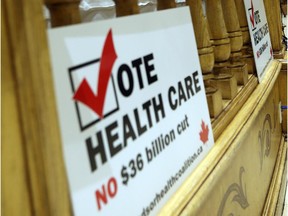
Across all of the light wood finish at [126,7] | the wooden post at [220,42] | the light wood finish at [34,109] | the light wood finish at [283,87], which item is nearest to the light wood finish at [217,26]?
the wooden post at [220,42]

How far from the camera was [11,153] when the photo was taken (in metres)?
0.44

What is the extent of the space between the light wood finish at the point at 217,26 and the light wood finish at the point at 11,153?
0.89 metres

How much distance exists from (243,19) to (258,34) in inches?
3.8

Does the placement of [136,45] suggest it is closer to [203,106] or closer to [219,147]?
[203,106]

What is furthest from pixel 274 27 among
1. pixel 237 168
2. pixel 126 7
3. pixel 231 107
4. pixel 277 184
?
pixel 126 7

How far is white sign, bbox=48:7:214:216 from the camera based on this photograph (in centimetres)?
47

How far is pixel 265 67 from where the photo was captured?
1663 mm

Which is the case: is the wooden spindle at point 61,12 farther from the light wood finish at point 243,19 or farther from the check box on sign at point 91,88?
the light wood finish at point 243,19

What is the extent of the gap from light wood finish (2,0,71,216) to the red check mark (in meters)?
0.05

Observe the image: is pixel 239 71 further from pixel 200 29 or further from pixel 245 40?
pixel 200 29

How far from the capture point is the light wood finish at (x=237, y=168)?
2.43 feet

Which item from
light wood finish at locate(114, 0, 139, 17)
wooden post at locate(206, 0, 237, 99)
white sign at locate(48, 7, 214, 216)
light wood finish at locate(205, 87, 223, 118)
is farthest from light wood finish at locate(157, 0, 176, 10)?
wooden post at locate(206, 0, 237, 99)

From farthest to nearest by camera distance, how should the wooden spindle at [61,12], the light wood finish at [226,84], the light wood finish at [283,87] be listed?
the light wood finish at [283,87], the light wood finish at [226,84], the wooden spindle at [61,12]

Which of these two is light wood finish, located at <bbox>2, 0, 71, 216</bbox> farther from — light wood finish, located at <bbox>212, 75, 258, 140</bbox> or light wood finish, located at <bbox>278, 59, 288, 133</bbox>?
light wood finish, located at <bbox>278, 59, 288, 133</bbox>
